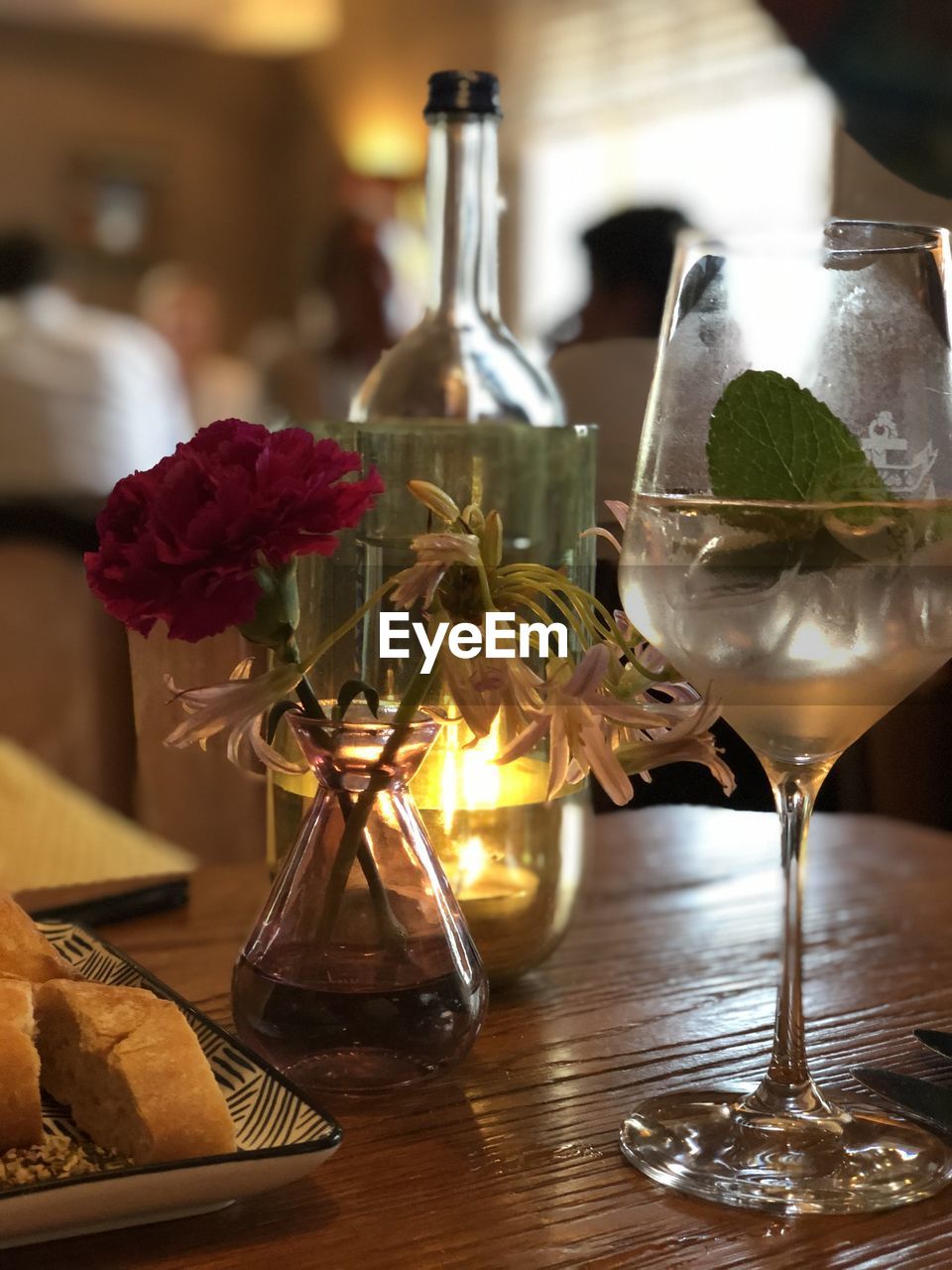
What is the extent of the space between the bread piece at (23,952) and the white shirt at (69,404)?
1351 millimetres

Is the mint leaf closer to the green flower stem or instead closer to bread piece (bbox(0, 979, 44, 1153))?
the green flower stem

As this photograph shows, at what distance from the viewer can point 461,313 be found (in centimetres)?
63

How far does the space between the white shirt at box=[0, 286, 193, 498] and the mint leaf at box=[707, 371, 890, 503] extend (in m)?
1.46

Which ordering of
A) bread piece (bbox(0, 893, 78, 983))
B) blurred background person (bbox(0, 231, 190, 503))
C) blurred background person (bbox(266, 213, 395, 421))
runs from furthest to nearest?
blurred background person (bbox(0, 231, 190, 503)) → blurred background person (bbox(266, 213, 395, 421)) → bread piece (bbox(0, 893, 78, 983))

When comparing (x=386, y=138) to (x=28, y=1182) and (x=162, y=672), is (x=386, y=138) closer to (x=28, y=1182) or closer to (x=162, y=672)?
(x=162, y=672)

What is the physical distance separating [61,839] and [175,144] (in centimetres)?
405

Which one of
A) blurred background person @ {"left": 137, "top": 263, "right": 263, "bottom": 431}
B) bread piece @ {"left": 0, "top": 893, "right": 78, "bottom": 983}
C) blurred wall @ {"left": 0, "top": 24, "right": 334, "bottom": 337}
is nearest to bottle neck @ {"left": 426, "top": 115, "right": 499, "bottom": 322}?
bread piece @ {"left": 0, "top": 893, "right": 78, "bottom": 983}

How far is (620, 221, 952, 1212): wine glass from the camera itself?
0.39 meters

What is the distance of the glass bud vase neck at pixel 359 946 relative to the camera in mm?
454

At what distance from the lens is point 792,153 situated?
0.66 m

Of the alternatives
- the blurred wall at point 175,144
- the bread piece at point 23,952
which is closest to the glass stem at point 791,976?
the bread piece at point 23,952

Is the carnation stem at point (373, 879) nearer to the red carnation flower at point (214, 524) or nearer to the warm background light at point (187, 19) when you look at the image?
the red carnation flower at point (214, 524)

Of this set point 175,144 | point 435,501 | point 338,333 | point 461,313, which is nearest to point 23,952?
point 435,501

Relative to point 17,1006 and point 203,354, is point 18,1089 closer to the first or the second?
point 17,1006
